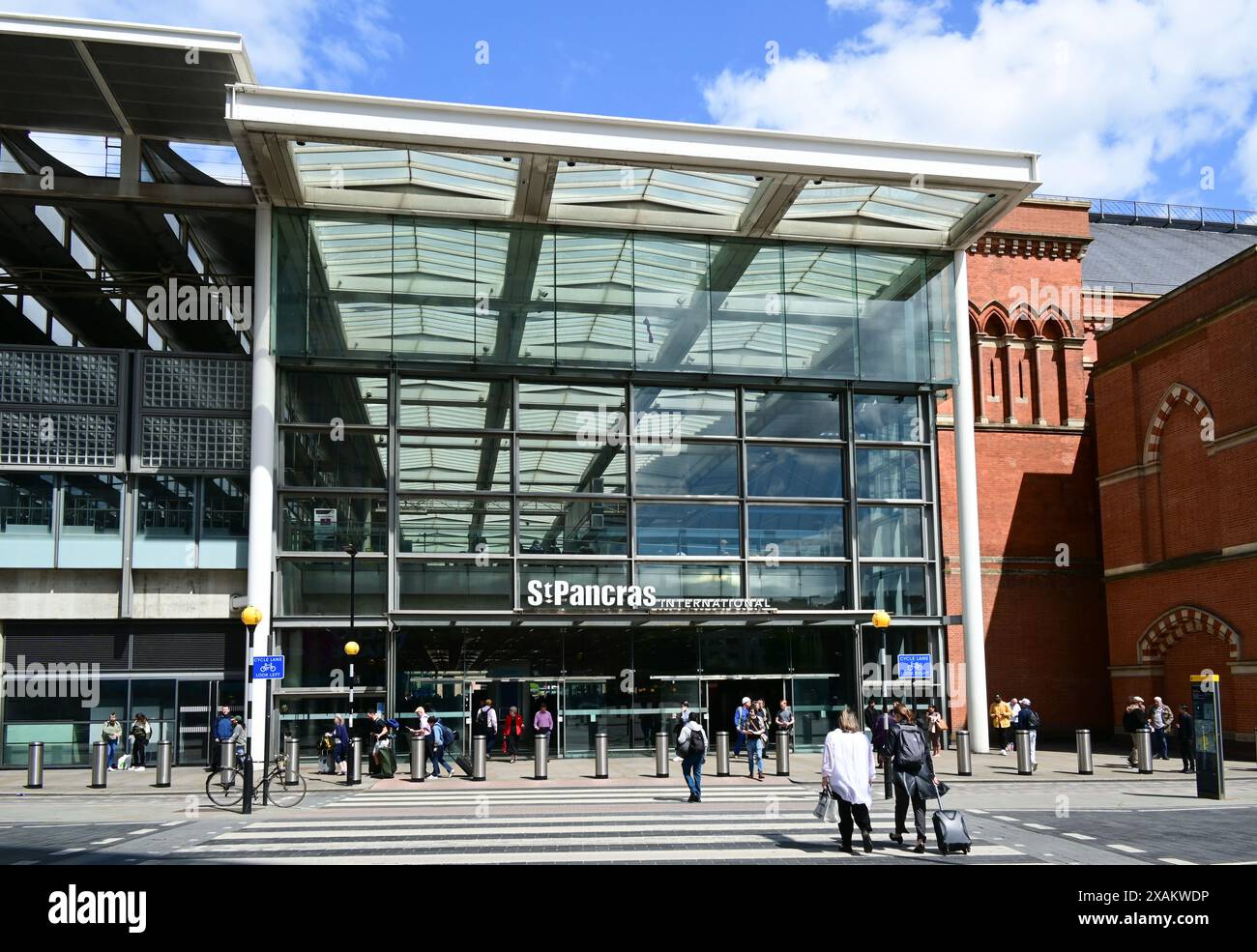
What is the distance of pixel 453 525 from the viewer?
94.0 ft

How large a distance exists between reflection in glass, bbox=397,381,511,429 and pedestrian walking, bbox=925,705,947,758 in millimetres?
12161

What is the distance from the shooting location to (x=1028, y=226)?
37.4 m

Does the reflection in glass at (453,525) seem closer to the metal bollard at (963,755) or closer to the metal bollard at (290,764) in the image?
the metal bollard at (290,764)

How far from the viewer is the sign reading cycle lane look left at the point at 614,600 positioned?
2856cm

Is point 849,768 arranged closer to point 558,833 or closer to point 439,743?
point 558,833

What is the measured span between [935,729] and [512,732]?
9.96 metres

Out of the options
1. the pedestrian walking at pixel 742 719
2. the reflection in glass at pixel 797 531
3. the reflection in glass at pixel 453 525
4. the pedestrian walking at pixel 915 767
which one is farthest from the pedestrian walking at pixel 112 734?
the pedestrian walking at pixel 915 767

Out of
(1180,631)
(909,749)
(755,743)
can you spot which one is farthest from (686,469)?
(909,749)

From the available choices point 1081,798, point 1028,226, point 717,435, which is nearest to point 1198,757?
point 1081,798

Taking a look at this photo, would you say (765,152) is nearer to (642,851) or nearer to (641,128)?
(641,128)

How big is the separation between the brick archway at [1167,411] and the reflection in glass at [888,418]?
703 centimetres

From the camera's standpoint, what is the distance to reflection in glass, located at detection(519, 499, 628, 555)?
94.9 ft

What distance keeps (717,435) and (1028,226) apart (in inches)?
565

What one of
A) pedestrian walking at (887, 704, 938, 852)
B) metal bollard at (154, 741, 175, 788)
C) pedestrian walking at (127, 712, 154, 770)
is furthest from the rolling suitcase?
pedestrian walking at (127, 712, 154, 770)
